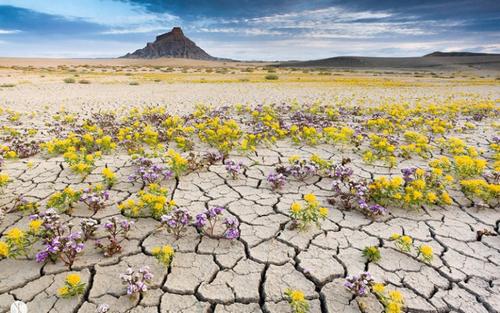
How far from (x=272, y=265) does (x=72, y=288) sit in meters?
1.82

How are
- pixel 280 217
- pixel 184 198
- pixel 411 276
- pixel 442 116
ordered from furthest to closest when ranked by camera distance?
pixel 442 116 → pixel 184 198 → pixel 280 217 → pixel 411 276

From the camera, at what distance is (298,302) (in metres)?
2.85

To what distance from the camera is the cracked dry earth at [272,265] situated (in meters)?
2.94

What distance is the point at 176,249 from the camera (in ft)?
11.9

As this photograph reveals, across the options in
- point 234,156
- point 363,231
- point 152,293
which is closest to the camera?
point 152,293

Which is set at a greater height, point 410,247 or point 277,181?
point 277,181

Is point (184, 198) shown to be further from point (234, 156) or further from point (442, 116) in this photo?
point (442, 116)

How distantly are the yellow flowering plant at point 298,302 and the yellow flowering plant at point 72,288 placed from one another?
179 centimetres

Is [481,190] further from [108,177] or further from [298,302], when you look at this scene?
[108,177]

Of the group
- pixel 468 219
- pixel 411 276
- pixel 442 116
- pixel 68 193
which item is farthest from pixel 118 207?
pixel 442 116

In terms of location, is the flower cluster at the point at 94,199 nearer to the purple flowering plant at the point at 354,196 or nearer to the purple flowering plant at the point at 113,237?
the purple flowering plant at the point at 113,237

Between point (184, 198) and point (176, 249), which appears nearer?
point (176, 249)

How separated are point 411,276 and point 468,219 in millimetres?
1766

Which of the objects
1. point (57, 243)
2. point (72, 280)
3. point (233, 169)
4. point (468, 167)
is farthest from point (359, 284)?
point (468, 167)
